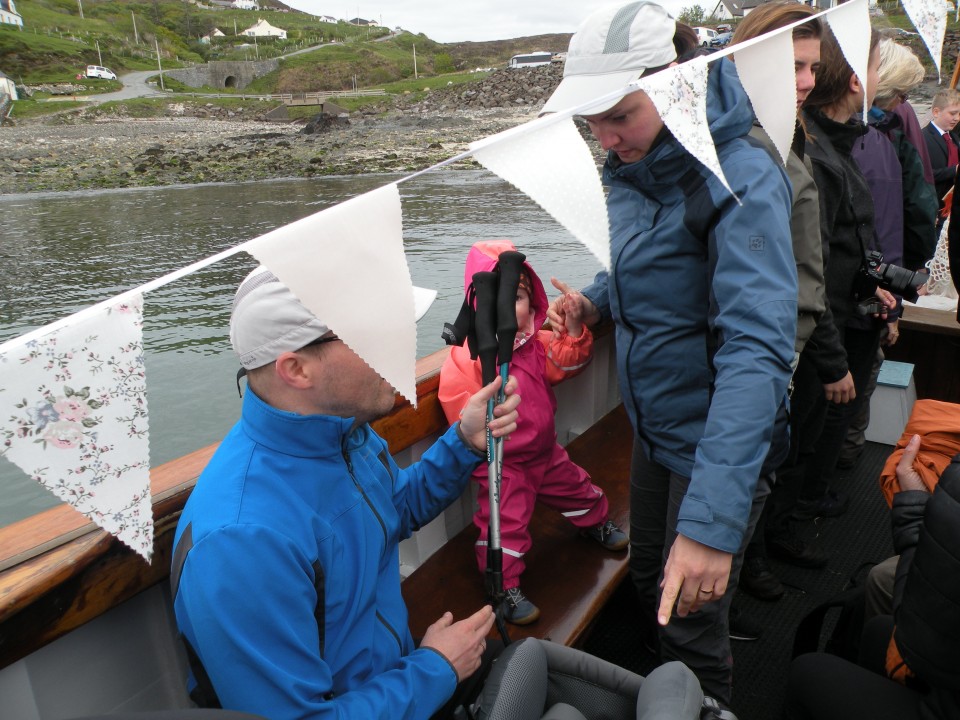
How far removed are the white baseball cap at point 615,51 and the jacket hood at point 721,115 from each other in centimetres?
14

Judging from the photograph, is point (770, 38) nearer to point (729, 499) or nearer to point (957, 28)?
point (729, 499)

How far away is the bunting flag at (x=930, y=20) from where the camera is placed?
2.56 m

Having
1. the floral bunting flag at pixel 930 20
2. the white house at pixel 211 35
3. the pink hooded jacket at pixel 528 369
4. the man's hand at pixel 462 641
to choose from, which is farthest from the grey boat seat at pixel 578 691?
the white house at pixel 211 35

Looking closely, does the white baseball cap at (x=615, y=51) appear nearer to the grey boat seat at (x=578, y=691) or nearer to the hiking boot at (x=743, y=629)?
the grey boat seat at (x=578, y=691)

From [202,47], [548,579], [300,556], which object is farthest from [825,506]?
[202,47]

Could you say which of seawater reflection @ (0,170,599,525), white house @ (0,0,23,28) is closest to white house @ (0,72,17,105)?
white house @ (0,0,23,28)

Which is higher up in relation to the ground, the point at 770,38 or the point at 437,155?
the point at 770,38

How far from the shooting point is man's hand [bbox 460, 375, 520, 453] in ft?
5.12

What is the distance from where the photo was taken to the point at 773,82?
5.64 feet

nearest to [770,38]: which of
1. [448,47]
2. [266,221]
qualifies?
[266,221]

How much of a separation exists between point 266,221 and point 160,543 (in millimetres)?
5880

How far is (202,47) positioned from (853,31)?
86341 millimetres

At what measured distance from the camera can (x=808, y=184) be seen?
1.73 m

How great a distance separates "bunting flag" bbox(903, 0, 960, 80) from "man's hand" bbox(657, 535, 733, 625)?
228cm
